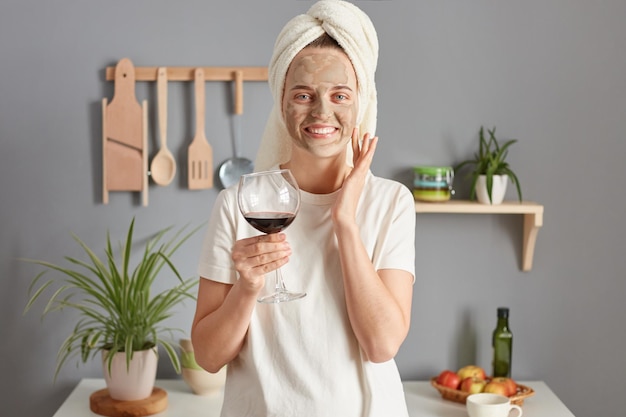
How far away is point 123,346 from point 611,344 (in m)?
1.47

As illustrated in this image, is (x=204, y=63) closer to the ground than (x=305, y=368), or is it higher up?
higher up

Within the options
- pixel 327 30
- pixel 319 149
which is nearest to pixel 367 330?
pixel 319 149

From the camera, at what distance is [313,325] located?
146cm

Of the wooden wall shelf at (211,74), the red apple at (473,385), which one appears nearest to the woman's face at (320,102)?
the wooden wall shelf at (211,74)

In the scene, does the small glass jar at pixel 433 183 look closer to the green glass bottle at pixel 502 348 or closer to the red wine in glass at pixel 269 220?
the green glass bottle at pixel 502 348

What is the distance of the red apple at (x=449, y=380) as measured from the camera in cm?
247

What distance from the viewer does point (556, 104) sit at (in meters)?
2.62

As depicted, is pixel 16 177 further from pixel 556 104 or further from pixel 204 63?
pixel 556 104

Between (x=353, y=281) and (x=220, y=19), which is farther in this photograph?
(x=220, y=19)

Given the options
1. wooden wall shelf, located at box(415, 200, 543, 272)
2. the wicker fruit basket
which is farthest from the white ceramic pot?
wooden wall shelf, located at box(415, 200, 543, 272)

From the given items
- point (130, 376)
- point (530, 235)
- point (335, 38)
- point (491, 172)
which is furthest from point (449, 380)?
point (335, 38)

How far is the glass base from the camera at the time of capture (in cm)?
139

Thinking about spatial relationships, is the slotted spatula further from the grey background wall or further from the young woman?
the young woman

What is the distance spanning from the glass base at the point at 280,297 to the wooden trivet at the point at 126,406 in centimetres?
107
